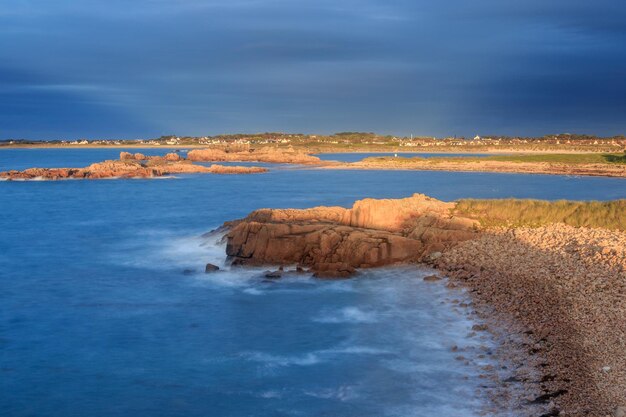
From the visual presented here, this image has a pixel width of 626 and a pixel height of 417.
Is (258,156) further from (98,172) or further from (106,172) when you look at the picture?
(98,172)

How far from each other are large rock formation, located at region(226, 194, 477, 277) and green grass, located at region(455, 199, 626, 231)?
5.98 feet

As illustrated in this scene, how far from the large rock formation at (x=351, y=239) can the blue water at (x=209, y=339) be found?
3.28ft

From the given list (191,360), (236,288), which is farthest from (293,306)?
(191,360)

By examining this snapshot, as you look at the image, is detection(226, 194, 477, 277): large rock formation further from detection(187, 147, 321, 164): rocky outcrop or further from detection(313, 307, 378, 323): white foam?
detection(187, 147, 321, 164): rocky outcrop

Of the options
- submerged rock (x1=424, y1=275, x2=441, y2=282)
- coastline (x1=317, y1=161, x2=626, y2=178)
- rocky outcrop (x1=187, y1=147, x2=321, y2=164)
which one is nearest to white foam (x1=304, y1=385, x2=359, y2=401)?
submerged rock (x1=424, y1=275, x2=441, y2=282)

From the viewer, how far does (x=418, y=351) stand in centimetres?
1473

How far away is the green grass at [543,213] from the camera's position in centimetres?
2490

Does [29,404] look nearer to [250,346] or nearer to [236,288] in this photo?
[250,346]

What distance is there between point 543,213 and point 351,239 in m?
9.01

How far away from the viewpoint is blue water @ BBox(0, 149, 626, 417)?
12.5 meters

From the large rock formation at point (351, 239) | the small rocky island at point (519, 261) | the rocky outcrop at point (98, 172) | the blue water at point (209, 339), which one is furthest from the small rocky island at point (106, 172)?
the large rock formation at point (351, 239)

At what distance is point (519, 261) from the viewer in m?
20.1

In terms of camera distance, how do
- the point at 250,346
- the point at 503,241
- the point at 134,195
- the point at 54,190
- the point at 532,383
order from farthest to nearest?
1. the point at 54,190
2. the point at 134,195
3. the point at 503,241
4. the point at 250,346
5. the point at 532,383

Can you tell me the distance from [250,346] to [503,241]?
445 inches
